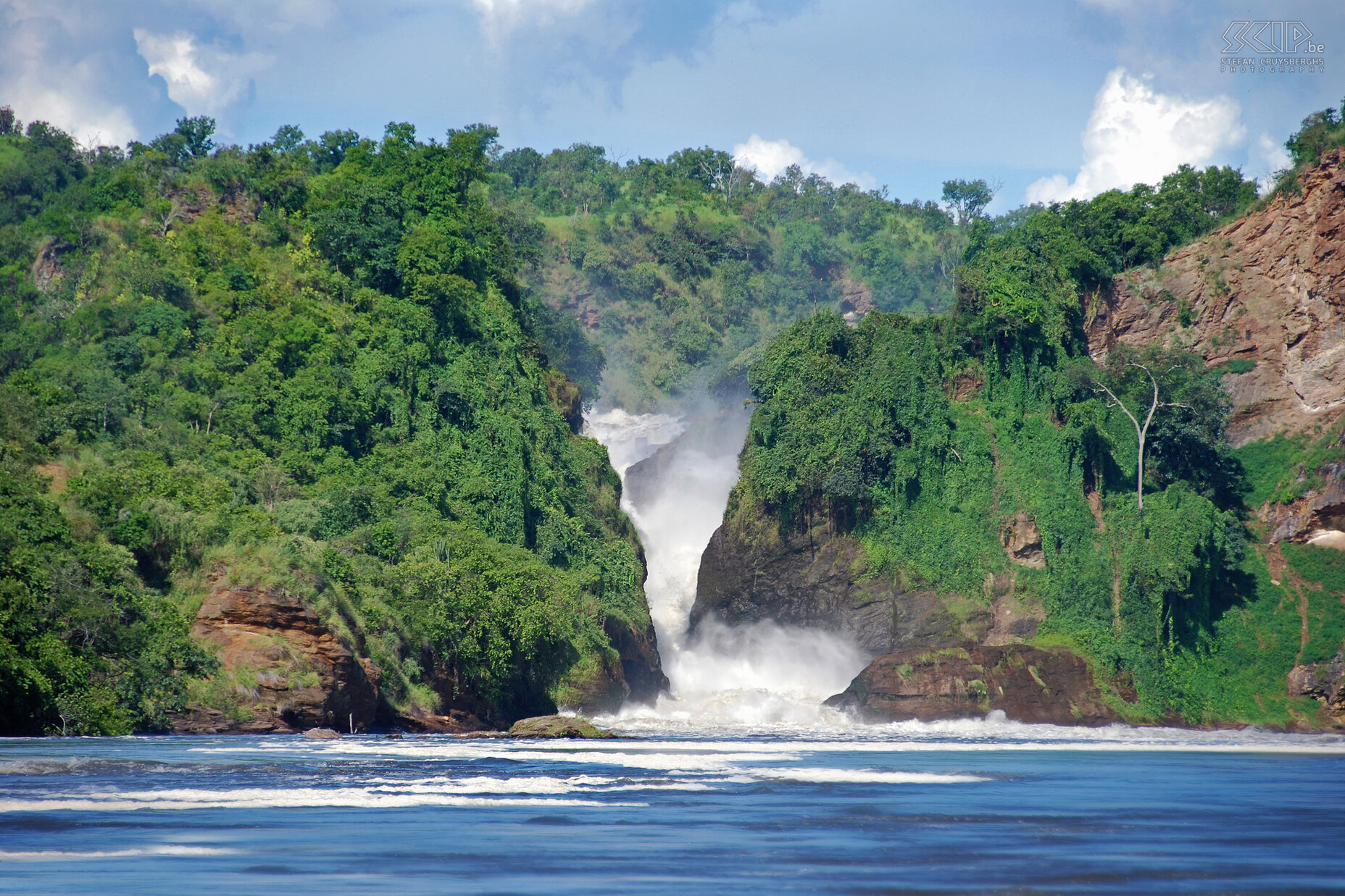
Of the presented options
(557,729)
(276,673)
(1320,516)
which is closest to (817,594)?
(1320,516)

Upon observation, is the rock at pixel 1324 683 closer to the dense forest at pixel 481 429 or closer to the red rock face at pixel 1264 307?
the dense forest at pixel 481 429

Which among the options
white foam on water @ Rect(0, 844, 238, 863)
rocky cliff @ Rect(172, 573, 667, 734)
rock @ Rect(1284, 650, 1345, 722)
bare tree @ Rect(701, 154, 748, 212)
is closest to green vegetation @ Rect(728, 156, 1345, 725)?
rock @ Rect(1284, 650, 1345, 722)

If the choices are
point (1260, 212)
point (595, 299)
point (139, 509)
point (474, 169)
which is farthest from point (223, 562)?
point (595, 299)

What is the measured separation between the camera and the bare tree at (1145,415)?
246 feet

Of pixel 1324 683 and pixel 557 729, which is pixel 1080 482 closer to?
pixel 1324 683

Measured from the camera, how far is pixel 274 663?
45281 millimetres

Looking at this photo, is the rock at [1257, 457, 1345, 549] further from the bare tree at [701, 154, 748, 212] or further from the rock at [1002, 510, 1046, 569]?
the bare tree at [701, 154, 748, 212]

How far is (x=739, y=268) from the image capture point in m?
149

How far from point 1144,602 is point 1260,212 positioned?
29.1 meters

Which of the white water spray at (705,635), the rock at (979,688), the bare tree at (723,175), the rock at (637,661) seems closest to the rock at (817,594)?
the white water spray at (705,635)

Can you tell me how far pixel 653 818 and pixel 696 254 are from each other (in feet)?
417

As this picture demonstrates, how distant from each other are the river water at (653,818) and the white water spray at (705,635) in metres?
24.5

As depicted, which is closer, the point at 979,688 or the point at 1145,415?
the point at 979,688

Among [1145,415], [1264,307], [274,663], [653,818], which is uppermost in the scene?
[1264,307]
